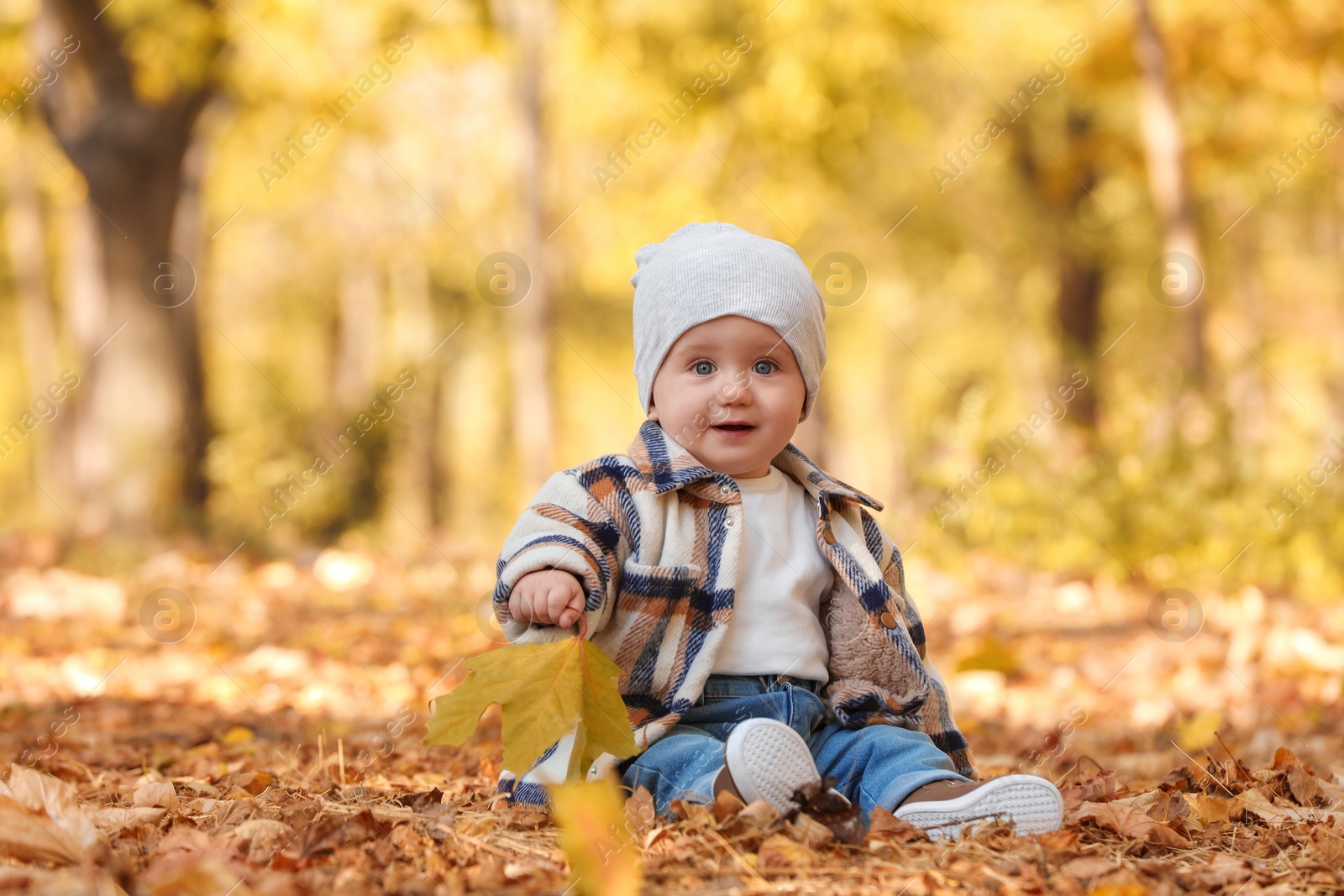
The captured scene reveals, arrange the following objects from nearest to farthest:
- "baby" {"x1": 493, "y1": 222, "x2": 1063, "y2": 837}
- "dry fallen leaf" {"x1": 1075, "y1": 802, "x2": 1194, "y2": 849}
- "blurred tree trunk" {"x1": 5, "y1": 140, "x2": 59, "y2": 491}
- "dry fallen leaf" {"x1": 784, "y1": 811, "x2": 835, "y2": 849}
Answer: "dry fallen leaf" {"x1": 784, "y1": 811, "x2": 835, "y2": 849}, "dry fallen leaf" {"x1": 1075, "y1": 802, "x2": 1194, "y2": 849}, "baby" {"x1": 493, "y1": 222, "x2": 1063, "y2": 837}, "blurred tree trunk" {"x1": 5, "y1": 140, "x2": 59, "y2": 491}

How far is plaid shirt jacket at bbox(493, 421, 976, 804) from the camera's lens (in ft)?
6.95

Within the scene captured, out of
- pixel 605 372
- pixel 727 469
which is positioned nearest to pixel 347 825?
pixel 727 469

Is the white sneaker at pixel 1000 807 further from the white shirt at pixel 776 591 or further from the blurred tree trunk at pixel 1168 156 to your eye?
the blurred tree trunk at pixel 1168 156

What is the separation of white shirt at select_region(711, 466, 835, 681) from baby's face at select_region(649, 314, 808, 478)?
0.12 meters

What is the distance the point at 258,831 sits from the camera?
184 centimetres

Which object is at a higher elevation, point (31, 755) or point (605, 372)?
point (605, 372)

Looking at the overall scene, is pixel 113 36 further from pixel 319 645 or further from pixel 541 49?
pixel 319 645

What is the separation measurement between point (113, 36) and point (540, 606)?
7.31 metres

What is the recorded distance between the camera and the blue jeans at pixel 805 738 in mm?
2041

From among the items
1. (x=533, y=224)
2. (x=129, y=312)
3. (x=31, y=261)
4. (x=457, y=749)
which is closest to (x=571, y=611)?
(x=457, y=749)

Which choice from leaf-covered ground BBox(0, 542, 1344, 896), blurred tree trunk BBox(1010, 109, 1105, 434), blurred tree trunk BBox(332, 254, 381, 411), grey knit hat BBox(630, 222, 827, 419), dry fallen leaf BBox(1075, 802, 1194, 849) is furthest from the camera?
blurred tree trunk BBox(332, 254, 381, 411)

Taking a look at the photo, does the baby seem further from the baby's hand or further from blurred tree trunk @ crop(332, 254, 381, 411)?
blurred tree trunk @ crop(332, 254, 381, 411)

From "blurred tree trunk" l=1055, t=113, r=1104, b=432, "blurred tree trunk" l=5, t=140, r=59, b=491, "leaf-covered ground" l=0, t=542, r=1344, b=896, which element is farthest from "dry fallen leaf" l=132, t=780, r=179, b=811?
"blurred tree trunk" l=5, t=140, r=59, b=491

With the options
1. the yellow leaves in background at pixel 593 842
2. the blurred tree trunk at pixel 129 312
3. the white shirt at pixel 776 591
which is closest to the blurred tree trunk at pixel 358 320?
the blurred tree trunk at pixel 129 312
